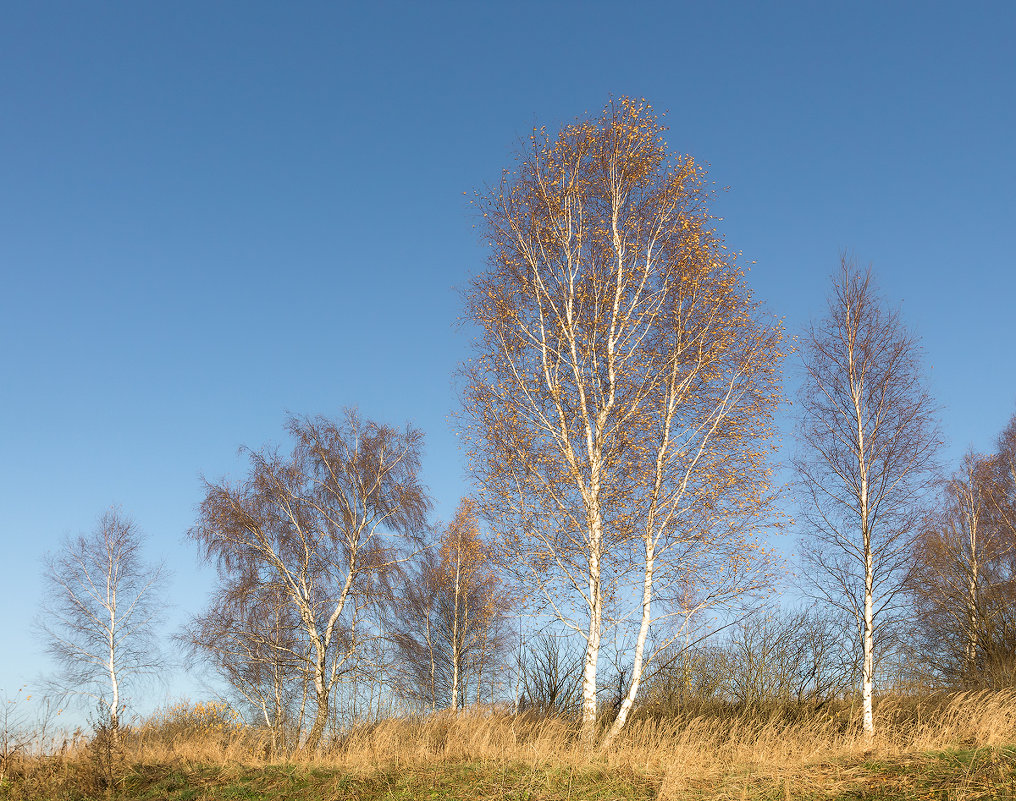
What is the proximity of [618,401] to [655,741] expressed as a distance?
5494mm

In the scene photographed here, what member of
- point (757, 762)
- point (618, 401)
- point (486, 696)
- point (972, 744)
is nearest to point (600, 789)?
point (757, 762)

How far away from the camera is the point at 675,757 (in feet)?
30.5

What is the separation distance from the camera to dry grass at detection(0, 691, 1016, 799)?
7.99 m

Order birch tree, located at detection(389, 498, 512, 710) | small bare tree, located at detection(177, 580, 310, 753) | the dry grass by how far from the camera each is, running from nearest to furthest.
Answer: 1. the dry grass
2. small bare tree, located at detection(177, 580, 310, 753)
3. birch tree, located at detection(389, 498, 512, 710)

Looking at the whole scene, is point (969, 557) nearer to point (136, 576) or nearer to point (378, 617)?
point (378, 617)

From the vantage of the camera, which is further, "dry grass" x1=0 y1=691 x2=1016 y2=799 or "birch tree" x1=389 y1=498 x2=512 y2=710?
"birch tree" x1=389 y1=498 x2=512 y2=710

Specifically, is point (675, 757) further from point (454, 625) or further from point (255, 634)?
point (454, 625)

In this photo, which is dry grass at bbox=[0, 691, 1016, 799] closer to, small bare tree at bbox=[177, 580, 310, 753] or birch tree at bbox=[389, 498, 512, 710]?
small bare tree at bbox=[177, 580, 310, 753]

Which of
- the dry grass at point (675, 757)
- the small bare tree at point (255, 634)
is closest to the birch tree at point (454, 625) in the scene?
the small bare tree at point (255, 634)

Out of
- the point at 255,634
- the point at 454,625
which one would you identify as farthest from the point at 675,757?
the point at 454,625

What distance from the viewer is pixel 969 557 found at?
2355cm

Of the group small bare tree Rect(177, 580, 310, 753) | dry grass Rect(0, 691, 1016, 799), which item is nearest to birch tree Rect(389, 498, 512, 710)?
small bare tree Rect(177, 580, 310, 753)

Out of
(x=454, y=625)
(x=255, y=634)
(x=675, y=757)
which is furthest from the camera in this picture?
(x=454, y=625)

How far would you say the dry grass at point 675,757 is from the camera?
7992 mm
